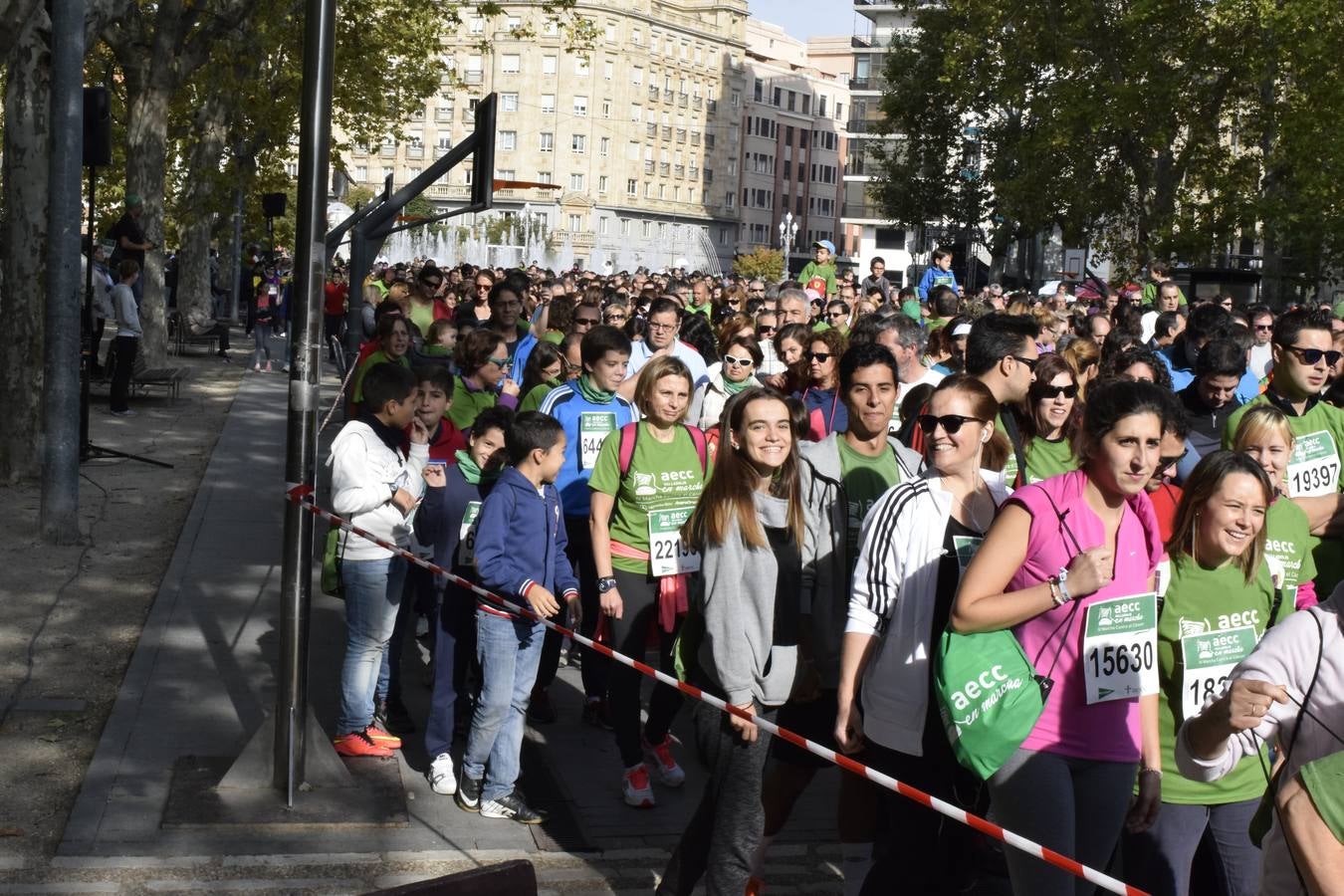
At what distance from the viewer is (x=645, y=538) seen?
7.25 m

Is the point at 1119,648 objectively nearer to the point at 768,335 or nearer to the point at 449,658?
the point at 449,658

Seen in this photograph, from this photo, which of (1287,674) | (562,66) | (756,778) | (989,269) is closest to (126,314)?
(756,778)

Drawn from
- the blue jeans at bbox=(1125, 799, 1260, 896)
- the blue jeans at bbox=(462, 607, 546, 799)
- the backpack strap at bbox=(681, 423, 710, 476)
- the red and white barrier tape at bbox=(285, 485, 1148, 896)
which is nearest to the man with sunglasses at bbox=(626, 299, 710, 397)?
the backpack strap at bbox=(681, 423, 710, 476)

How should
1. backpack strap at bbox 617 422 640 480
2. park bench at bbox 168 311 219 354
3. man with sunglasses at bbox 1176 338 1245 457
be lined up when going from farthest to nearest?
park bench at bbox 168 311 219 354, man with sunglasses at bbox 1176 338 1245 457, backpack strap at bbox 617 422 640 480

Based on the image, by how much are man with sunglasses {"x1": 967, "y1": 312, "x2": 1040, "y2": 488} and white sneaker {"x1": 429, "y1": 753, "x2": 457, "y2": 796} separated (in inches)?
100.0

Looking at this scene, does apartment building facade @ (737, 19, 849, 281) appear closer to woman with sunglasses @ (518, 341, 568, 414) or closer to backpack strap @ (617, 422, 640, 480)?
woman with sunglasses @ (518, 341, 568, 414)

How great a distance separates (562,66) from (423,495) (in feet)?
389

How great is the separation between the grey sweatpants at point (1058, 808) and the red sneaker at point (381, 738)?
142 inches

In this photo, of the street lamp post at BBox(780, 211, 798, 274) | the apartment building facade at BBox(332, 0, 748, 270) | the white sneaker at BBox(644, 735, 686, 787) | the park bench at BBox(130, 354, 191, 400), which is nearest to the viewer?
the white sneaker at BBox(644, 735, 686, 787)

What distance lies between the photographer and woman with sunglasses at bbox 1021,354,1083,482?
700cm

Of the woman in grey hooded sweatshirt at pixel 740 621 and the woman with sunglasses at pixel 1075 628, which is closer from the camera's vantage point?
the woman with sunglasses at pixel 1075 628

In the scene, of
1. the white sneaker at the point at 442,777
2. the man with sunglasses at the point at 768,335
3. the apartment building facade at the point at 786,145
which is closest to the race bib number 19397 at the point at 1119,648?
the white sneaker at the point at 442,777

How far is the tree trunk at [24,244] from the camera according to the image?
1447 cm

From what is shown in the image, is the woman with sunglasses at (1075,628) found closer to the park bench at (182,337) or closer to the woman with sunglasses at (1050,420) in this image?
the woman with sunglasses at (1050,420)
